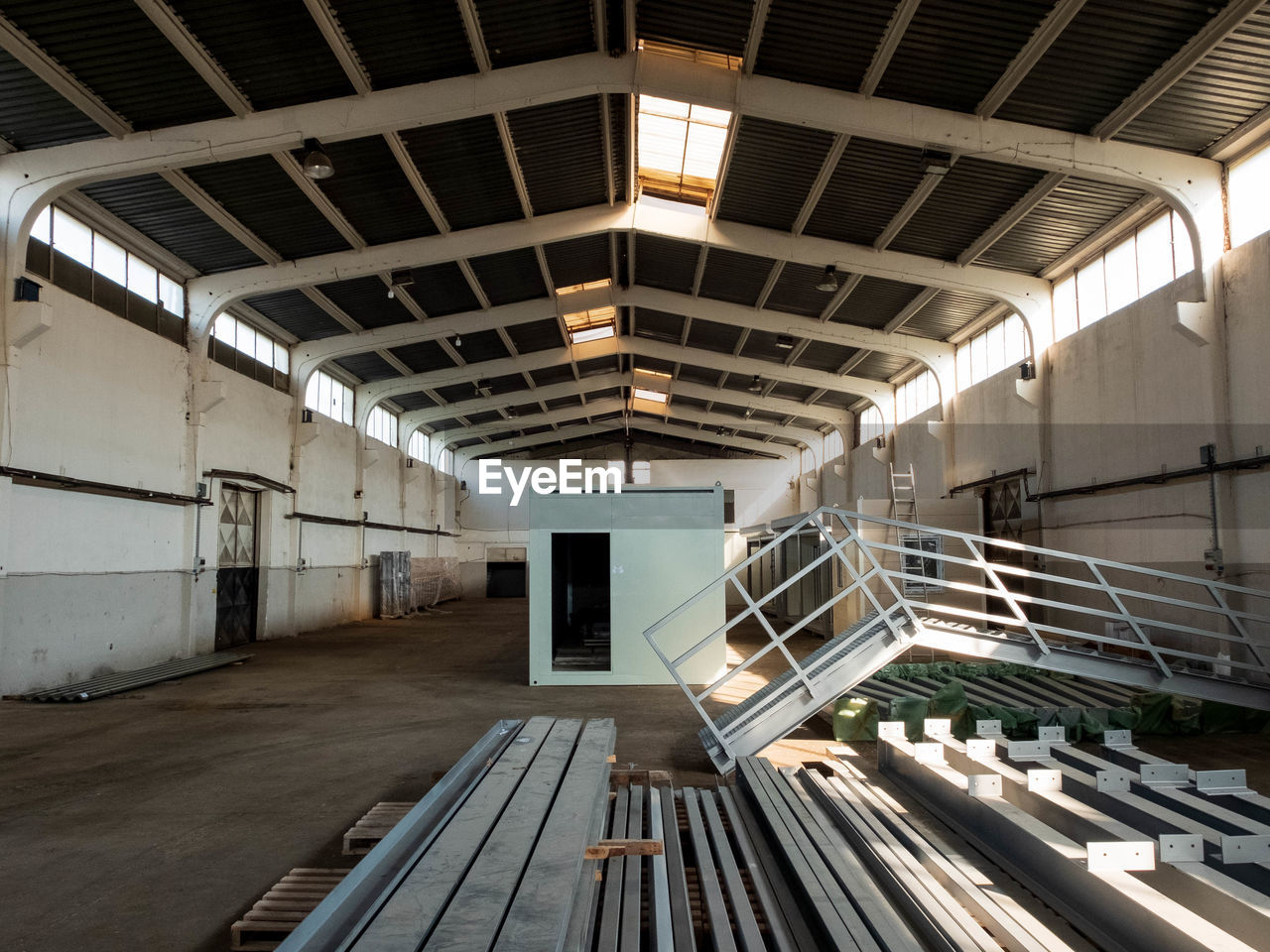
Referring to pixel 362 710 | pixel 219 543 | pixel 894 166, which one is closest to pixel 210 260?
pixel 219 543

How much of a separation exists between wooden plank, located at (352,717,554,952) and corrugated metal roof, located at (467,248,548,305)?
14.1m

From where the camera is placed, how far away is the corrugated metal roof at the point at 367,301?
59.7 feet

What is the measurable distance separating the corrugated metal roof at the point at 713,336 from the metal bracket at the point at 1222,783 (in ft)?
57.8

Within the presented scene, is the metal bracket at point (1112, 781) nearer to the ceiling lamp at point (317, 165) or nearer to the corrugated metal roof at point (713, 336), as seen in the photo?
the ceiling lamp at point (317, 165)

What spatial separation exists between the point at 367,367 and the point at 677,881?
22666 millimetres

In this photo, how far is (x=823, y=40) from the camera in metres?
10.5

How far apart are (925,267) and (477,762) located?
13304 mm

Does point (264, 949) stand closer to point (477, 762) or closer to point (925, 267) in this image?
point (477, 762)

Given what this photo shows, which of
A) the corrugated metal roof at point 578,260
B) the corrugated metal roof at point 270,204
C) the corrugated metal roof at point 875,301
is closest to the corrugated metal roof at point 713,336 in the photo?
the corrugated metal roof at point 875,301

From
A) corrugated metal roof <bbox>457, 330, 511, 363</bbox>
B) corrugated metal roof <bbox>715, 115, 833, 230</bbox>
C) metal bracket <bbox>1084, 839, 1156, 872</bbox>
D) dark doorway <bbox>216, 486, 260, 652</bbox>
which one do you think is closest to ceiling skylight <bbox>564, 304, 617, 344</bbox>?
corrugated metal roof <bbox>457, 330, 511, 363</bbox>

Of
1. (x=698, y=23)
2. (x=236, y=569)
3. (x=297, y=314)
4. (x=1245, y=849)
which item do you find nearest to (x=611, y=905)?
(x=1245, y=849)

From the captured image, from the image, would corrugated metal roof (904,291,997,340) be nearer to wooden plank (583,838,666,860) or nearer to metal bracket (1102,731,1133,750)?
metal bracket (1102,731,1133,750)

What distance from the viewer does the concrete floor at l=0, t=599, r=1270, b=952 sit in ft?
16.5

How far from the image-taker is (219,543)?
1797 centimetres
